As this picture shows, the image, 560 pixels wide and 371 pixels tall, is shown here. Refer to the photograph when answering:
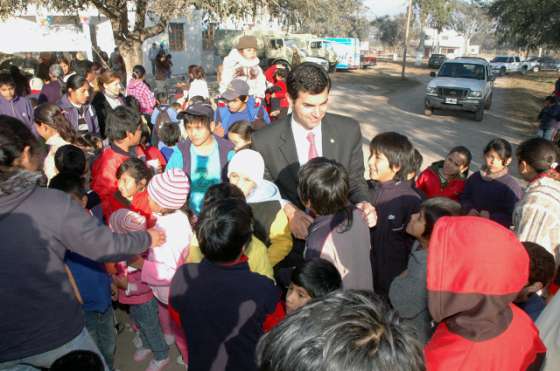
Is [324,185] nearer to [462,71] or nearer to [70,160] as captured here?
[70,160]

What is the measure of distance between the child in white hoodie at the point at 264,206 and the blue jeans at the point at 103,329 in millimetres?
1292

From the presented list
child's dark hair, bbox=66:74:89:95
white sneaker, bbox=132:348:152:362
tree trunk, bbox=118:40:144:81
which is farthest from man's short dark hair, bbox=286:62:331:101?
tree trunk, bbox=118:40:144:81

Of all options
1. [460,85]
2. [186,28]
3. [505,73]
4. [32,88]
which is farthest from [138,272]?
[505,73]

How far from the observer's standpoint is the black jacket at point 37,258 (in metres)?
1.74

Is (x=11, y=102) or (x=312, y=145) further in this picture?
(x=11, y=102)

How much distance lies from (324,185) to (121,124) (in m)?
2.42

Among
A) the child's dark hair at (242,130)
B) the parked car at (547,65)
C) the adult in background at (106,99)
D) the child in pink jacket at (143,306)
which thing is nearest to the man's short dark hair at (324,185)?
the child in pink jacket at (143,306)

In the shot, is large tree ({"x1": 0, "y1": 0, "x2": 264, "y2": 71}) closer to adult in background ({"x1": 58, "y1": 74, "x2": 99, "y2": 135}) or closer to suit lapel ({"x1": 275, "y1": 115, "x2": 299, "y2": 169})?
adult in background ({"x1": 58, "y1": 74, "x2": 99, "y2": 135})

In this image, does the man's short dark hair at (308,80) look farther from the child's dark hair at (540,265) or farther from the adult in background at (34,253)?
the child's dark hair at (540,265)

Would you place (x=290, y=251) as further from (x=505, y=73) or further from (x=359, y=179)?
(x=505, y=73)

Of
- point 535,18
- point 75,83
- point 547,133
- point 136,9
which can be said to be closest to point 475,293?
point 75,83

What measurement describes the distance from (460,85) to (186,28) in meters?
18.2

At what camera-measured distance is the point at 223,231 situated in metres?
1.93

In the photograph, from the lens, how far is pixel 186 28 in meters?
24.8
